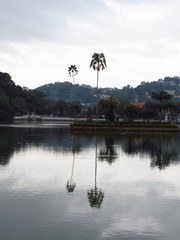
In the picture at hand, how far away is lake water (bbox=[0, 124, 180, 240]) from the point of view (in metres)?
17.8

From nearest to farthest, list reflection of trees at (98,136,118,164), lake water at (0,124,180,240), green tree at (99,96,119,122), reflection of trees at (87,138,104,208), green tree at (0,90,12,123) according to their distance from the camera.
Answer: lake water at (0,124,180,240), reflection of trees at (87,138,104,208), reflection of trees at (98,136,118,164), green tree at (99,96,119,122), green tree at (0,90,12,123)

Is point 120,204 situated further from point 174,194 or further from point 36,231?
point 36,231

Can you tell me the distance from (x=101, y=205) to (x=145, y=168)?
50.8ft

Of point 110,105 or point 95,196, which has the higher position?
point 110,105

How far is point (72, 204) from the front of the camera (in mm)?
22359

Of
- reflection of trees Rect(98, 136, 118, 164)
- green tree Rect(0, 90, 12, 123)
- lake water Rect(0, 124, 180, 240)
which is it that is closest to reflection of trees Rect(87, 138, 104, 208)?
lake water Rect(0, 124, 180, 240)

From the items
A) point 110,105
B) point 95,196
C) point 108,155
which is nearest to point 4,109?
point 110,105

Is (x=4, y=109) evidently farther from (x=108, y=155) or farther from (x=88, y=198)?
(x=88, y=198)

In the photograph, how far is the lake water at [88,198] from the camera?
1781 cm

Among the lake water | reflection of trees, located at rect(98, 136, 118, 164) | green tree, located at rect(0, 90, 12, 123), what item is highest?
green tree, located at rect(0, 90, 12, 123)

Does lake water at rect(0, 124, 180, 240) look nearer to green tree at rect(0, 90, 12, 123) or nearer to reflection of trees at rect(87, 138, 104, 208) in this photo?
reflection of trees at rect(87, 138, 104, 208)

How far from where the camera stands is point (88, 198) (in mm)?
23953

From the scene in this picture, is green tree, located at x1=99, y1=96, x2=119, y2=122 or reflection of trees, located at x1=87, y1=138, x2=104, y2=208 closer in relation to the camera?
reflection of trees, located at x1=87, y1=138, x2=104, y2=208

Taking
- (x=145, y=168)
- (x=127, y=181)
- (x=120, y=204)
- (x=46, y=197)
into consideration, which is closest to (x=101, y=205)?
(x=120, y=204)
